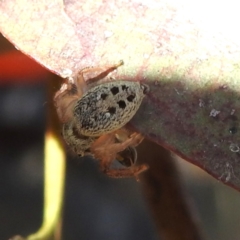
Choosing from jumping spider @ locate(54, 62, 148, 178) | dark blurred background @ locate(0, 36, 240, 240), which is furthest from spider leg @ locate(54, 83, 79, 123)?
dark blurred background @ locate(0, 36, 240, 240)

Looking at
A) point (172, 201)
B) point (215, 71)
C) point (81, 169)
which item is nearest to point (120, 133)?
point (172, 201)

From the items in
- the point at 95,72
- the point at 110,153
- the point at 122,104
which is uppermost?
the point at 95,72

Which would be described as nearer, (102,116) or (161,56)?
(161,56)

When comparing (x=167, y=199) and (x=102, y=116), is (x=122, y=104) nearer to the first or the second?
(x=102, y=116)

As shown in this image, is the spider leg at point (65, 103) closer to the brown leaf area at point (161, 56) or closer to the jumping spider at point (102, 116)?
the jumping spider at point (102, 116)

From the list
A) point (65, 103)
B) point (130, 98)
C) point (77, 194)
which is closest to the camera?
point (130, 98)

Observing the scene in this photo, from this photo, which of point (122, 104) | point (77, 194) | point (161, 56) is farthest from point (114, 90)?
point (77, 194)

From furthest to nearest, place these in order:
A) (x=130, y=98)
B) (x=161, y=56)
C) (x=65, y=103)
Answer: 1. (x=65, y=103)
2. (x=130, y=98)
3. (x=161, y=56)
